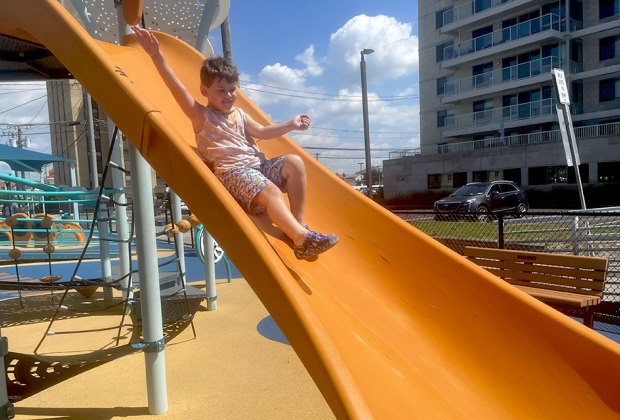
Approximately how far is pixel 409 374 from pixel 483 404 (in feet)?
1.20

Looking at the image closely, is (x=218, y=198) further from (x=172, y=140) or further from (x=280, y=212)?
(x=280, y=212)

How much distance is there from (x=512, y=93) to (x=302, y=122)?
3083 centimetres

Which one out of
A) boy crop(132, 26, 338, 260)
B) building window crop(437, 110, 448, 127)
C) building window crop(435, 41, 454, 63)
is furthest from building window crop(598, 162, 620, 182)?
boy crop(132, 26, 338, 260)

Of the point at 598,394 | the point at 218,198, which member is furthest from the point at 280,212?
the point at 598,394

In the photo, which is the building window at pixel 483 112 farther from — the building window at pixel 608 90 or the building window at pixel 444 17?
the building window at pixel 444 17

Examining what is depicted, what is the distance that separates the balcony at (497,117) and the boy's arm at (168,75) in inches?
1114

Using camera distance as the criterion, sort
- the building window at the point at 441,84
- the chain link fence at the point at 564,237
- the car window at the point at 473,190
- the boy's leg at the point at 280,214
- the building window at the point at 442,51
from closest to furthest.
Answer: the boy's leg at the point at 280,214 → the chain link fence at the point at 564,237 → the car window at the point at 473,190 → the building window at the point at 442,51 → the building window at the point at 441,84

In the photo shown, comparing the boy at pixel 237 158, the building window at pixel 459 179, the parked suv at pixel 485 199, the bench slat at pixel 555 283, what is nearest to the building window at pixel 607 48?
the building window at pixel 459 179

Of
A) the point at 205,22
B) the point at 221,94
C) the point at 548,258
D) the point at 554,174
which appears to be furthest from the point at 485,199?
the point at 221,94

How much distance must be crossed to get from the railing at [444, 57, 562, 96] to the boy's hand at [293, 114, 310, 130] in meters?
29.1

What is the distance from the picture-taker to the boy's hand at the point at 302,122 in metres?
2.88

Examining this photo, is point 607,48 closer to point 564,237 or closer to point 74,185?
point 564,237

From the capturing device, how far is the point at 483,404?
202 cm

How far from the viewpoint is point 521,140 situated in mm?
27344
